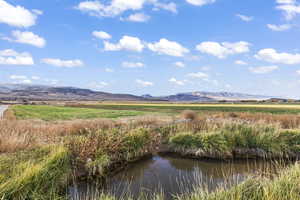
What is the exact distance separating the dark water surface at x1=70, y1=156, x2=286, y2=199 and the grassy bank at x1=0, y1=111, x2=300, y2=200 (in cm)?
62

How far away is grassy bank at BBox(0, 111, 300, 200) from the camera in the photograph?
482 centimetres

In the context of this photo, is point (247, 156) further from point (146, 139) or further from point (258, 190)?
point (258, 190)

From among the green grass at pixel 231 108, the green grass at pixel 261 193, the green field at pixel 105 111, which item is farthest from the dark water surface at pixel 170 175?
the green grass at pixel 231 108

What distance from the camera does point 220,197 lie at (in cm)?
390

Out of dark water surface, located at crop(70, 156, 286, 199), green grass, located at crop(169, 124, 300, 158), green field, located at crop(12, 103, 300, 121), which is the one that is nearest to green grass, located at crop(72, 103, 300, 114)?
green field, located at crop(12, 103, 300, 121)

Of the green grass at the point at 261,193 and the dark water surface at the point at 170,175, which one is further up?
the green grass at the point at 261,193

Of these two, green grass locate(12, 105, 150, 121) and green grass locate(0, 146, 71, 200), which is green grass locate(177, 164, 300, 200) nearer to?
green grass locate(0, 146, 71, 200)

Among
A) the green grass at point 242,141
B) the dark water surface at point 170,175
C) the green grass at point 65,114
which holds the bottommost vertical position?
the dark water surface at point 170,175

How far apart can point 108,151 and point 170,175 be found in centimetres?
280

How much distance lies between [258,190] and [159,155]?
277 inches

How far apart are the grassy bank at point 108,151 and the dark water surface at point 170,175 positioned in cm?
62

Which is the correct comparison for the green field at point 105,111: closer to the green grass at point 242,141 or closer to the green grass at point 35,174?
the green grass at point 242,141

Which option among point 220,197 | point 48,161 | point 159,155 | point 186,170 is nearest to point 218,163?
point 186,170

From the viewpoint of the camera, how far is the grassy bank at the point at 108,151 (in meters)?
4.82
